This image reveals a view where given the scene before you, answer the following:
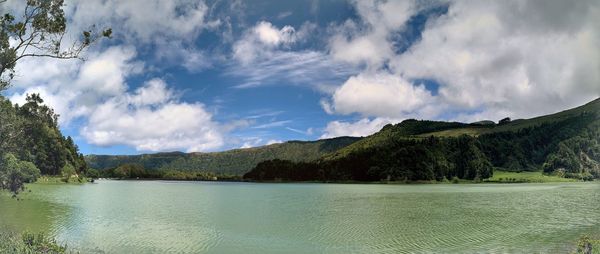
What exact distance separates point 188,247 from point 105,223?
19.8 m

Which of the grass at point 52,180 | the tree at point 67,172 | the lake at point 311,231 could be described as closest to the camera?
the lake at point 311,231

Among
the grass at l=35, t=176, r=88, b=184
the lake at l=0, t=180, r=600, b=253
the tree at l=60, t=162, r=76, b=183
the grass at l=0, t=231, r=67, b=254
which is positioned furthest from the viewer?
the tree at l=60, t=162, r=76, b=183

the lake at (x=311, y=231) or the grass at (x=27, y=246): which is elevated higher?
the grass at (x=27, y=246)

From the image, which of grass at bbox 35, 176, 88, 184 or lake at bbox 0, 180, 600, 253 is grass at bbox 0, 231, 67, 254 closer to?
lake at bbox 0, 180, 600, 253

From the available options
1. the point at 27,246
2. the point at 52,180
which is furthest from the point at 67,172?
the point at 27,246

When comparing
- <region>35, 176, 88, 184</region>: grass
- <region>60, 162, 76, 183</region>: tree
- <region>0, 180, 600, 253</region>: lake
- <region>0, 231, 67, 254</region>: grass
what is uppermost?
<region>60, 162, 76, 183</region>: tree

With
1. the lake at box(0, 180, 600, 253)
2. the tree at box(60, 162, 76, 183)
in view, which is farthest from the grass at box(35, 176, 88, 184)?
the lake at box(0, 180, 600, 253)

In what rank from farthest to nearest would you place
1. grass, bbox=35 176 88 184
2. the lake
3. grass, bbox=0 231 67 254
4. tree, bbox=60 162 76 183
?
tree, bbox=60 162 76 183 → grass, bbox=35 176 88 184 → the lake → grass, bbox=0 231 67 254

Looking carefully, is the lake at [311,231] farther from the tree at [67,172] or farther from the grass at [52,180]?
the tree at [67,172]

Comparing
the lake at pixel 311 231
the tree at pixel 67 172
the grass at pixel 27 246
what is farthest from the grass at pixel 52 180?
the grass at pixel 27 246

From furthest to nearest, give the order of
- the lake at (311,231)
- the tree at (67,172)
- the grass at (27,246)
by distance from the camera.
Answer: the tree at (67,172), the lake at (311,231), the grass at (27,246)

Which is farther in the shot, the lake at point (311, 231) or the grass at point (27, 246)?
the lake at point (311, 231)

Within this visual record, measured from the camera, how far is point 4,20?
1272 inches

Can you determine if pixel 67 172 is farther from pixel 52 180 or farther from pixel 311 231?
pixel 311 231
